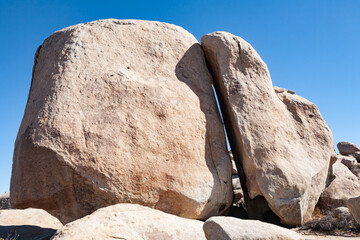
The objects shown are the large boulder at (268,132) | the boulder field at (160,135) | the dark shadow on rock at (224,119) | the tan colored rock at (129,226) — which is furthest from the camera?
the dark shadow on rock at (224,119)

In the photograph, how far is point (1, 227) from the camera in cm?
803

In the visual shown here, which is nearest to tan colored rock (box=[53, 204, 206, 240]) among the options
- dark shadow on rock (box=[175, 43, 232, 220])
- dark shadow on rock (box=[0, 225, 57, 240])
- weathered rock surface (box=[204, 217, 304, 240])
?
weathered rock surface (box=[204, 217, 304, 240])

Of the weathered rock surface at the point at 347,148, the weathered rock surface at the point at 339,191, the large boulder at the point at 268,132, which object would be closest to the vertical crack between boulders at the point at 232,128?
the large boulder at the point at 268,132

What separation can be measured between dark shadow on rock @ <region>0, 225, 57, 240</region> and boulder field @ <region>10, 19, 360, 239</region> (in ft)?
5.36

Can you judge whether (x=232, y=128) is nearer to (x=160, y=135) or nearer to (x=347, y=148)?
(x=160, y=135)

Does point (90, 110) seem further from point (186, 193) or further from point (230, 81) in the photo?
point (230, 81)

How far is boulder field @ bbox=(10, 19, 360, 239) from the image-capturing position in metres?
5.36

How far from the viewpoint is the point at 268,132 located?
6.70m

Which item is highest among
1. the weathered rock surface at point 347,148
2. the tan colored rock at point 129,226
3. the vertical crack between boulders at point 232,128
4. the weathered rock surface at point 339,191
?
the weathered rock surface at point 347,148

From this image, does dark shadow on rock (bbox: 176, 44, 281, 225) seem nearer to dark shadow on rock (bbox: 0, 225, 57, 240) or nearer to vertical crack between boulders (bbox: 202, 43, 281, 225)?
vertical crack between boulders (bbox: 202, 43, 281, 225)

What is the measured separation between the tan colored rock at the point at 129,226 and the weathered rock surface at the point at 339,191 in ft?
11.0

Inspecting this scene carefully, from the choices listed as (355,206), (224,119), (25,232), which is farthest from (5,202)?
(355,206)

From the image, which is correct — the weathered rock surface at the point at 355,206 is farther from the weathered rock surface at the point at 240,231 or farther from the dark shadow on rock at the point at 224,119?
the weathered rock surface at the point at 240,231

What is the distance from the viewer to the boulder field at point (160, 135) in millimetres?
5363
